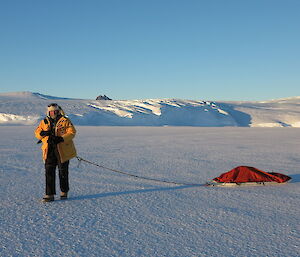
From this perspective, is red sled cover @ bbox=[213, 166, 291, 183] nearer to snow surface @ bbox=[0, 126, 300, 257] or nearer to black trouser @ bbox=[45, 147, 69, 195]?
snow surface @ bbox=[0, 126, 300, 257]

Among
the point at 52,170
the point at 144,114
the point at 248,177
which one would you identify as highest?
the point at 144,114

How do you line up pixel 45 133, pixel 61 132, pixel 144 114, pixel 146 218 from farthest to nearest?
pixel 144 114, pixel 61 132, pixel 45 133, pixel 146 218

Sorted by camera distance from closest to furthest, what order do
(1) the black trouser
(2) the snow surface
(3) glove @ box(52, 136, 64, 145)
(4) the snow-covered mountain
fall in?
(2) the snow surface
(3) glove @ box(52, 136, 64, 145)
(1) the black trouser
(4) the snow-covered mountain

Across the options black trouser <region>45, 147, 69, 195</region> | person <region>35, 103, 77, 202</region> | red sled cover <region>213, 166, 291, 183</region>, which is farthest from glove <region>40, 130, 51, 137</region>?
red sled cover <region>213, 166, 291, 183</region>

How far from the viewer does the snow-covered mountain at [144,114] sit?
124 feet

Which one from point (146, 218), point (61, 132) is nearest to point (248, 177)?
point (146, 218)

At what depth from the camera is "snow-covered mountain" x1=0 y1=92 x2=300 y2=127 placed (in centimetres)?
3768

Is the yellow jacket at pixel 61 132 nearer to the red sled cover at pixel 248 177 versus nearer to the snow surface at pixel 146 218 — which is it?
the snow surface at pixel 146 218

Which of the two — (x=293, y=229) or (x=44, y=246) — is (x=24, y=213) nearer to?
(x=44, y=246)

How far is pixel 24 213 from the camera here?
378 cm

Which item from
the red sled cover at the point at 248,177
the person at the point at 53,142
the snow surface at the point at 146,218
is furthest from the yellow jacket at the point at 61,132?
the red sled cover at the point at 248,177

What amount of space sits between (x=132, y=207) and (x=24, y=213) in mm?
1344

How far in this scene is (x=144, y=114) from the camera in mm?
44781

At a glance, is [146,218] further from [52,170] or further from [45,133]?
[45,133]
